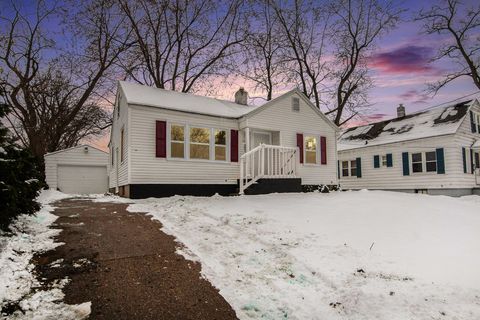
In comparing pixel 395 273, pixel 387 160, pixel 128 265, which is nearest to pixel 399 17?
pixel 387 160

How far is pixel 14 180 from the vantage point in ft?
14.6

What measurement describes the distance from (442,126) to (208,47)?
645 inches

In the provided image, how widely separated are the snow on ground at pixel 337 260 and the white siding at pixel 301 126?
669cm

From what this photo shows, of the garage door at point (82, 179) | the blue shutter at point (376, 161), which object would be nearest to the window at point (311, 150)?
the blue shutter at point (376, 161)

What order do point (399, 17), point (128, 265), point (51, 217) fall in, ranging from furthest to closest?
point (399, 17), point (51, 217), point (128, 265)

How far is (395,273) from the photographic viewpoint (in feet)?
13.4

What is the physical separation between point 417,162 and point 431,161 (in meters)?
0.78

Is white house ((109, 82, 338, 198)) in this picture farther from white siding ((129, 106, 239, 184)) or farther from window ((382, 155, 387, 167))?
window ((382, 155, 387, 167))

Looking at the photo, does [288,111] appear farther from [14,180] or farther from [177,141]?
[14,180]

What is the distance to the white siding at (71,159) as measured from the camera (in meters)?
19.3

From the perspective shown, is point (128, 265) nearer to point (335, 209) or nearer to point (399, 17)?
point (335, 209)

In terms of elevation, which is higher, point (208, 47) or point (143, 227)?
point (208, 47)

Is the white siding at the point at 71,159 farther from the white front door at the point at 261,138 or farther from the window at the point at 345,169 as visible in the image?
the window at the point at 345,169

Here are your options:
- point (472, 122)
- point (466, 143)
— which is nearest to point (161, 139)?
point (466, 143)
